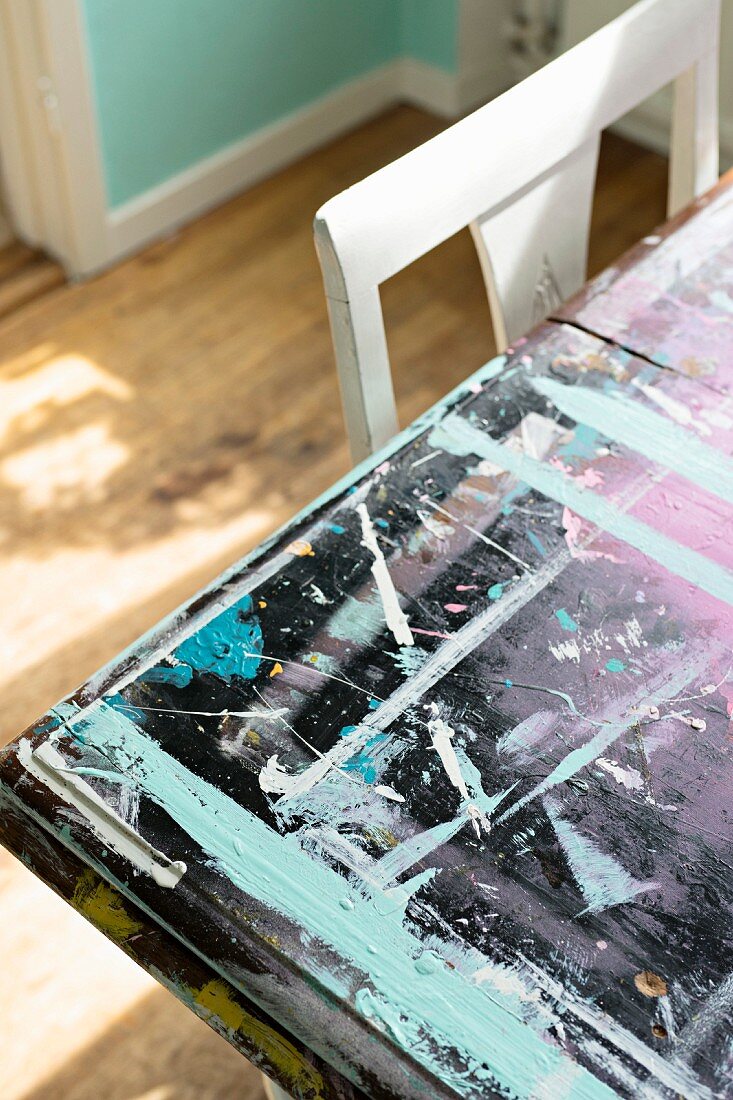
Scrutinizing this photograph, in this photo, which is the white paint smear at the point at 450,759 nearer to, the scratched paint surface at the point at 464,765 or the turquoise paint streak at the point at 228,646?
the scratched paint surface at the point at 464,765

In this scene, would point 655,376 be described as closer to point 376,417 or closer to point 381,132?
point 376,417

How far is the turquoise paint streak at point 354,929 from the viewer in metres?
0.70

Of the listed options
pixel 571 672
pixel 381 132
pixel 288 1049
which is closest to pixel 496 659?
pixel 571 672

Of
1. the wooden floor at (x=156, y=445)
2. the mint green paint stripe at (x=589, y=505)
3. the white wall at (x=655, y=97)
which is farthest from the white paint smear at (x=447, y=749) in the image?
the white wall at (x=655, y=97)

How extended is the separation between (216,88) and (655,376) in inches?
68.6

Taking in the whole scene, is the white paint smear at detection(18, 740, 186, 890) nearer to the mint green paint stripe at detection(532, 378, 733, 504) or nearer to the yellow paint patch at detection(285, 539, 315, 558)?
the yellow paint patch at detection(285, 539, 315, 558)

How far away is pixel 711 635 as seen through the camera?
897 mm

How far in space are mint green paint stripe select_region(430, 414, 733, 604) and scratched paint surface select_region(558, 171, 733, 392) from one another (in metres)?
0.18

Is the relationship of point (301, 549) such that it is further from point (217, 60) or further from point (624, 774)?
point (217, 60)

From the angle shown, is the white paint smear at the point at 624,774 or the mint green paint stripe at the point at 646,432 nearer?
the white paint smear at the point at 624,774

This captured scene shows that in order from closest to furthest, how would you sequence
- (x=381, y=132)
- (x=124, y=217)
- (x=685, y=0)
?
1. (x=685, y=0)
2. (x=124, y=217)
3. (x=381, y=132)

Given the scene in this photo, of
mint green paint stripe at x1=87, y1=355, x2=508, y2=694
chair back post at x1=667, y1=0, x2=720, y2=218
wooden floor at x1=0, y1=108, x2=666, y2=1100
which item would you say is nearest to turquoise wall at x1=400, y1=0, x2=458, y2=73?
wooden floor at x1=0, y1=108, x2=666, y2=1100

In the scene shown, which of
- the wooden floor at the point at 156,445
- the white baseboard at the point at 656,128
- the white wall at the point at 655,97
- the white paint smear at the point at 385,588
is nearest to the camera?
the white paint smear at the point at 385,588

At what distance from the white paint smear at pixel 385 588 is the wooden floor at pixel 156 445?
0.79 m
